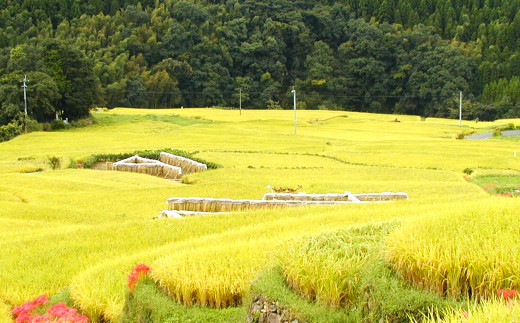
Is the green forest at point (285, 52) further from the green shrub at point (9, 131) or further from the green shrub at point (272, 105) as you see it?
the green shrub at point (9, 131)

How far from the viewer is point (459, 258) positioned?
6043mm

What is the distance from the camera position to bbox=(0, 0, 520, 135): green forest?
85.9m

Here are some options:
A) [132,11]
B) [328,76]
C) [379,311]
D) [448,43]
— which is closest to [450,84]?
[448,43]

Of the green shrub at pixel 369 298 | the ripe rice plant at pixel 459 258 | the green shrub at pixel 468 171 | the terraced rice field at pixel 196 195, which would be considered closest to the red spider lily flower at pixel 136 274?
the terraced rice field at pixel 196 195

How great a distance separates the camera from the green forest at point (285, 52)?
8594 cm

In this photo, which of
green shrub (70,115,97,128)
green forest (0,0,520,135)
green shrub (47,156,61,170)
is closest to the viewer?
green shrub (47,156,61,170)

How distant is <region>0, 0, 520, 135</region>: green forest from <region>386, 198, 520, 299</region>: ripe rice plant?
258 feet

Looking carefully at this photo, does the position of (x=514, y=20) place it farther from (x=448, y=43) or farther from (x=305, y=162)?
(x=305, y=162)

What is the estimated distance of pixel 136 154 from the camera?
125ft

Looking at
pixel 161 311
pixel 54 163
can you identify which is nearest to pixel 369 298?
pixel 161 311

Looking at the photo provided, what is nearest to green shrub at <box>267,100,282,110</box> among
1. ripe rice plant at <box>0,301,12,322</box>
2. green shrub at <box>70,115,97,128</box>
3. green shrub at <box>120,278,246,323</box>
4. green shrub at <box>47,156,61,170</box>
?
green shrub at <box>70,115,97,128</box>

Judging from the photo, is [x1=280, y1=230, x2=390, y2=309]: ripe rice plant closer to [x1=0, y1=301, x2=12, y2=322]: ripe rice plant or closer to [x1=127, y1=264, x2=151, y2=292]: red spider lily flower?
[x1=127, y1=264, x2=151, y2=292]: red spider lily flower

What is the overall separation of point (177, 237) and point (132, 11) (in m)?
83.5

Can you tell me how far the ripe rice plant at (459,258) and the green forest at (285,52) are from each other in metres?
78.5
